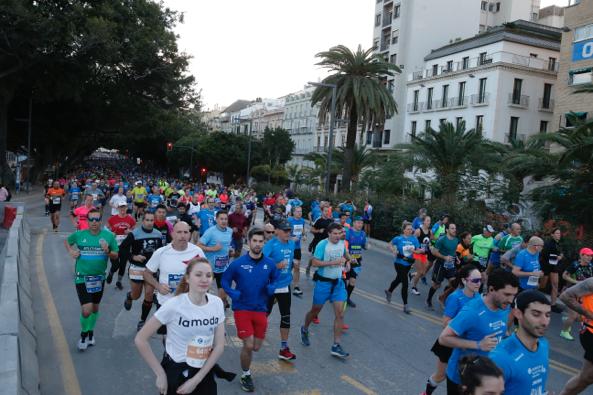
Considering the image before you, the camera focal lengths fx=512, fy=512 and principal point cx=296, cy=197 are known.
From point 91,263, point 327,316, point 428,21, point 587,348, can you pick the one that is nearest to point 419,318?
point 327,316

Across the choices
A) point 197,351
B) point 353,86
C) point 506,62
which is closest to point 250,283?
point 197,351

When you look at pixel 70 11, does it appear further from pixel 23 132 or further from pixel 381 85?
pixel 23 132

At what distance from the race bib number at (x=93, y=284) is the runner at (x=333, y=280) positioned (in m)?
2.90

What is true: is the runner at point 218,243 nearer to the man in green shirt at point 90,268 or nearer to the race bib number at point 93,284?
the man in green shirt at point 90,268

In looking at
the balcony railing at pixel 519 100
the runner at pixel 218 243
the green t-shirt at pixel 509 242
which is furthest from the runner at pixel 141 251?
the balcony railing at pixel 519 100

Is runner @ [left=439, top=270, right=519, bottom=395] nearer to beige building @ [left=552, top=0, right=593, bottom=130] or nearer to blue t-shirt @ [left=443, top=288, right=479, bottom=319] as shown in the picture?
blue t-shirt @ [left=443, top=288, right=479, bottom=319]

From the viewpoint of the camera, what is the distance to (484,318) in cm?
436

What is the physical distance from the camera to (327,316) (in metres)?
9.37

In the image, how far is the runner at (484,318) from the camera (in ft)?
13.9

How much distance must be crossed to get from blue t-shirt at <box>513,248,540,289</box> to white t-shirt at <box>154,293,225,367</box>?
21.3 feet

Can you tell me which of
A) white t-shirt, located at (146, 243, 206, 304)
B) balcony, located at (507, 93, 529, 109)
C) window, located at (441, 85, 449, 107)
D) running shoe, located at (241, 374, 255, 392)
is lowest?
running shoe, located at (241, 374, 255, 392)

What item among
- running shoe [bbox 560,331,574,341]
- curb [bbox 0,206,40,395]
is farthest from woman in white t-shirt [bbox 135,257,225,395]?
running shoe [bbox 560,331,574,341]

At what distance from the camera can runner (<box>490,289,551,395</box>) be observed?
3387 mm

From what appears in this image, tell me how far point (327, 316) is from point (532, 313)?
243 inches
